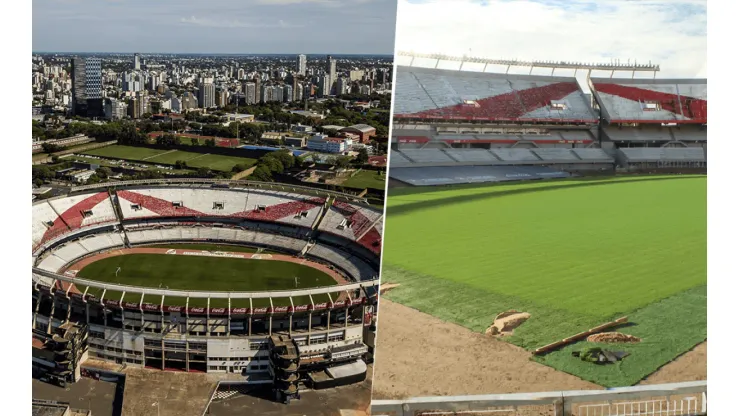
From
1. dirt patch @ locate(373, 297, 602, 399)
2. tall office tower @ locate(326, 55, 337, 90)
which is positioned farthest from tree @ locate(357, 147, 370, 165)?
dirt patch @ locate(373, 297, 602, 399)

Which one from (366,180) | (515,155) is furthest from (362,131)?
(515,155)

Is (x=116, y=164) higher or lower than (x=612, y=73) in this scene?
lower

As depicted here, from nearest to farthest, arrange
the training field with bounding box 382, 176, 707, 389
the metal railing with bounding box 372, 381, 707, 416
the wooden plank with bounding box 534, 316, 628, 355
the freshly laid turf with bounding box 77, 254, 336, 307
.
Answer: the metal railing with bounding box 372, 381, 707, 416, the wooden plank with bounding box 534, 316, 628, 355, the training field with bounding box 382, 176, 707, 389, the freshly laid turf with bounding box 77, 254, 336, 307

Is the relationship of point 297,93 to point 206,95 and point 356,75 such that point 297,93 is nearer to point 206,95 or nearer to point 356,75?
point 356,75

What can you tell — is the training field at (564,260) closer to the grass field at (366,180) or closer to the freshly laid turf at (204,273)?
the grass field at (366,180)

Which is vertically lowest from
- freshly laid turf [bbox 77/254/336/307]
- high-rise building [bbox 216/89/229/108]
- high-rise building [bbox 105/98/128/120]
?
freshly laid turf [bbox 77/254/336/307]

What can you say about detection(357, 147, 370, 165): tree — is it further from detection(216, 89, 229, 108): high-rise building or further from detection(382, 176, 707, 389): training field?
detection(216, 89, 229, 108): high-rise building

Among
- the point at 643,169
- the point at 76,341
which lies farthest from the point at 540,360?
the point at 643,169

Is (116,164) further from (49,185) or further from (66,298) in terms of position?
(66,298)

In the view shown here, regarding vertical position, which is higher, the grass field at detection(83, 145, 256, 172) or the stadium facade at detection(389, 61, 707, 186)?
the stadium facade at detection(389, 61, 707, 186)
